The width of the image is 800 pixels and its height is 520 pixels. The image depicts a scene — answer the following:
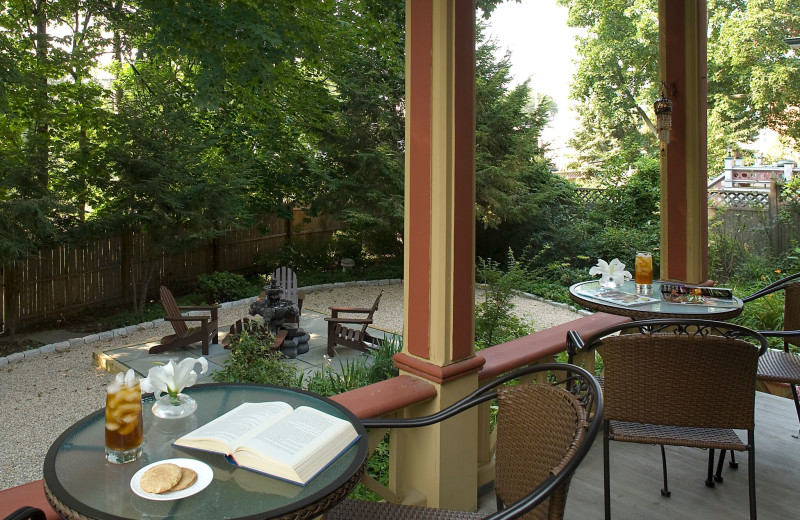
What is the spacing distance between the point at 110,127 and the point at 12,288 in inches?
92.7

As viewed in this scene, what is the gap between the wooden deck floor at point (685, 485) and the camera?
6.79 ft

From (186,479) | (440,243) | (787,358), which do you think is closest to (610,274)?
(787,358)

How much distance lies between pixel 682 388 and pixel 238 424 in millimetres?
1292

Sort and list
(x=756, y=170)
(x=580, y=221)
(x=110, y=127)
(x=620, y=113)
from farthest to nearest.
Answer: (x=620, y=113), (x=756, y=170), (x=580, y=221), (x=110, y=127)

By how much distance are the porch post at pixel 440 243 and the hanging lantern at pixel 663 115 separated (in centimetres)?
178

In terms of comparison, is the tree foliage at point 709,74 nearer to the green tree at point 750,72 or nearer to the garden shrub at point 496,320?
the green tree at point 750,72

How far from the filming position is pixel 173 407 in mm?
1337

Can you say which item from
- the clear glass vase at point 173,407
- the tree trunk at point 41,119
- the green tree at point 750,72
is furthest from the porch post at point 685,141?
the green tree at point 750,72

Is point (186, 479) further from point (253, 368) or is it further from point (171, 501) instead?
point (253, 368)

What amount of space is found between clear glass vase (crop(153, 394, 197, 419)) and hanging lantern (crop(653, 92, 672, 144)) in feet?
9.46

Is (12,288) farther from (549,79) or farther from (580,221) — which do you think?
(549,79)

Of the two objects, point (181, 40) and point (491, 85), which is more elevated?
point (491, 85)

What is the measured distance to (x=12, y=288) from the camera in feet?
22.7

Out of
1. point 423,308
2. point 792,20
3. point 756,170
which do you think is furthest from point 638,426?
point 792,20
